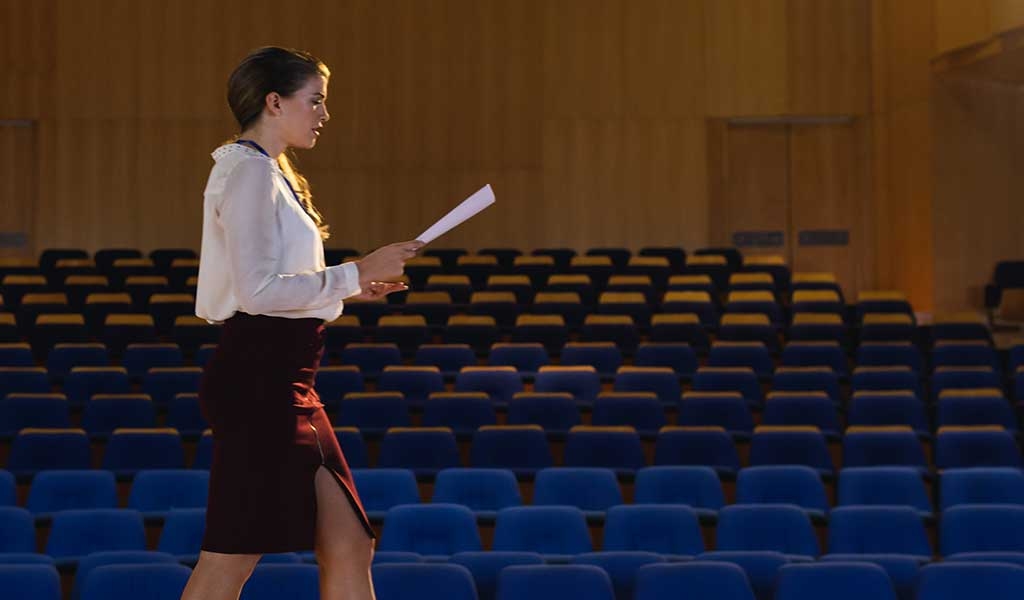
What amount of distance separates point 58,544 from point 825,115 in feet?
28.5

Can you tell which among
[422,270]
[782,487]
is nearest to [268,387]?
[782,487]

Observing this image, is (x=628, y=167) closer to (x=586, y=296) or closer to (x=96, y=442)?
(x=586, y=296)

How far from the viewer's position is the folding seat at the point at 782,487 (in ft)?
16.1

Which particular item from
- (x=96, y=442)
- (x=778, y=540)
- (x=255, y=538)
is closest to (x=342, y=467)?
(x=255, y=538)

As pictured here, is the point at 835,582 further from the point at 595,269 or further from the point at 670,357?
the point at 595,269

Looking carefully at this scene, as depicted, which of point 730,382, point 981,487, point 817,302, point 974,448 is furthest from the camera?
point 817,302

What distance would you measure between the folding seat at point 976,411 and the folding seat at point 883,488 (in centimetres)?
128

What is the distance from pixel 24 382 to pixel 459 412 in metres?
2.33

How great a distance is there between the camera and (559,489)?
16.5 ft

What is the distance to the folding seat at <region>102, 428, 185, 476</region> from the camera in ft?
18.4

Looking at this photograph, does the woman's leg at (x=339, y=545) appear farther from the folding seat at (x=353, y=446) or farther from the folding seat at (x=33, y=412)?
the folding seat at (x=33, y=412)

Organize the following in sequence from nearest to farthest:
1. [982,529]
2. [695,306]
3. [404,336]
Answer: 1. [982,529]
2. [404,336]
3. [695,306]

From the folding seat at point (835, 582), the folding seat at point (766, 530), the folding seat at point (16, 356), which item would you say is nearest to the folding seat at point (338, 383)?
the folding seat at point (16, 356)

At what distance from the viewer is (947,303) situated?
10.2 metres
